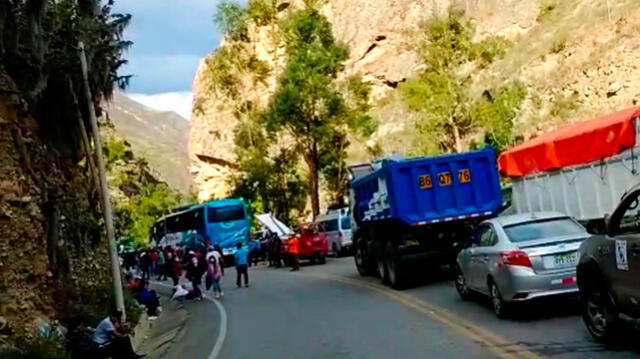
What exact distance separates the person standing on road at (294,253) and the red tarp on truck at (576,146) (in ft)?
45.1

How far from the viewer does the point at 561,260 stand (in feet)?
38.8

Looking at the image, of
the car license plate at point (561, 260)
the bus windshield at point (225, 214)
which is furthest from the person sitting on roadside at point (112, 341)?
the bus windshield at point (225, 214)

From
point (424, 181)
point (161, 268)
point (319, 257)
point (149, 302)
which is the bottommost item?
point (149, 302)

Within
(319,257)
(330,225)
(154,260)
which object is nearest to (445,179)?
(319,257)

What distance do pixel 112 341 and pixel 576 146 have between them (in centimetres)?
1101

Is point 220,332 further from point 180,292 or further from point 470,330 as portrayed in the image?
point 180,292

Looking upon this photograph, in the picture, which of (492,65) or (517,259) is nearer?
(517,259)

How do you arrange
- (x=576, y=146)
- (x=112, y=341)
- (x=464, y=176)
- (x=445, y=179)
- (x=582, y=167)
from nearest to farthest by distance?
(x=112, y=341)
(x=582, y=167)
(x=576, y=146)
(x=445, y=179)
(x=464, y=176)

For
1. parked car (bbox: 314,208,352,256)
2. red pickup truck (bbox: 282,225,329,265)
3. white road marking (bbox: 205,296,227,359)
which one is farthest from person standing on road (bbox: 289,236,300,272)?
white road marking (bbox: 205,296,227,359)

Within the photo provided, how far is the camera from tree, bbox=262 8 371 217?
5288cm

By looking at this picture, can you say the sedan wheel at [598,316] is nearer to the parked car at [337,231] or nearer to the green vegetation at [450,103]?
the parked car at [337,231]

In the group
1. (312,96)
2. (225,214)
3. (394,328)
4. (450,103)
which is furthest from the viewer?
(312,96)

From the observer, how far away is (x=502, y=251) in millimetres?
12250

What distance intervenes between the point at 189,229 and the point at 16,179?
3404 centimetres
